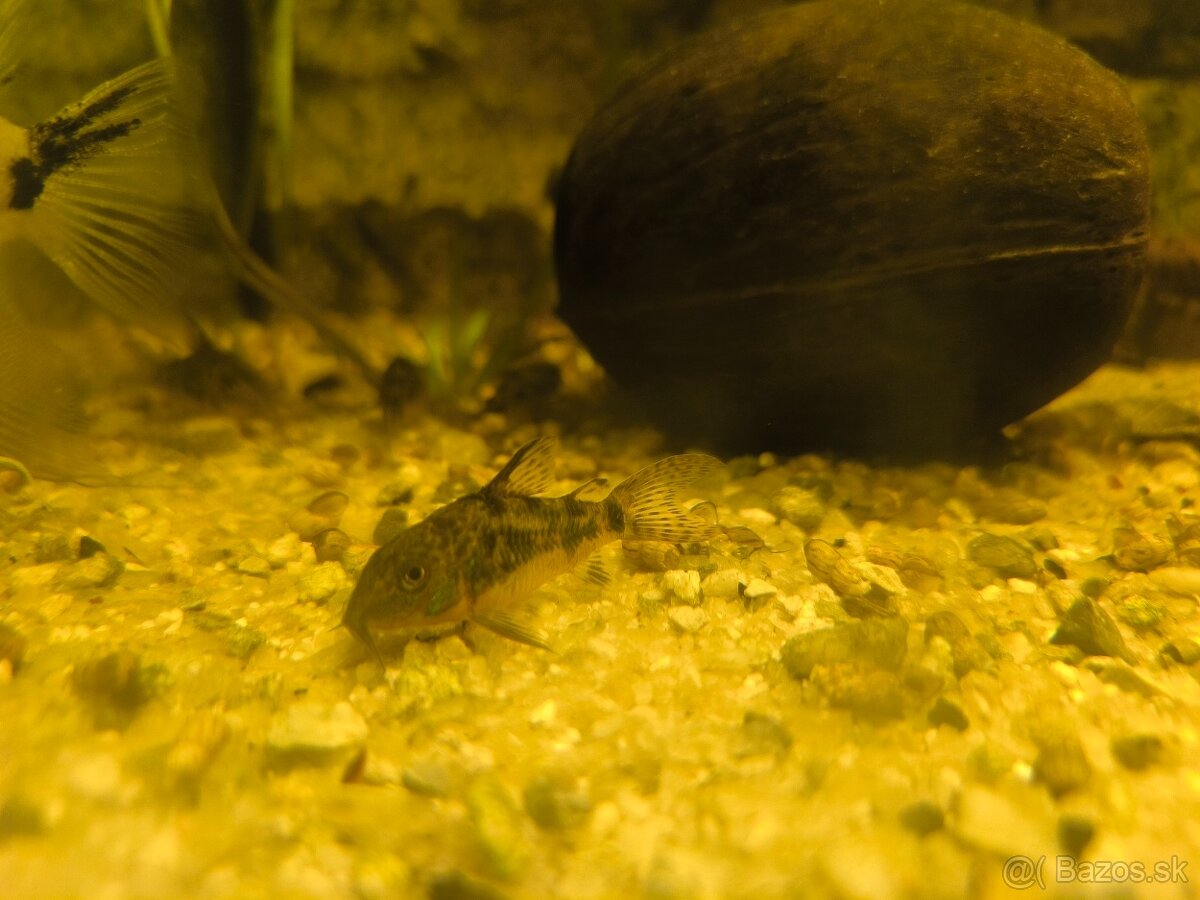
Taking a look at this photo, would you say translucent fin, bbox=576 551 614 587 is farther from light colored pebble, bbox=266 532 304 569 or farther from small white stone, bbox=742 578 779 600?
light colored pebble, bbox=266 532 304 569

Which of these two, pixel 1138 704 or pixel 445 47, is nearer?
pixel 1138 704

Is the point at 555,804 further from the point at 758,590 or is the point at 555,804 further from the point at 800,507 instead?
the point at 800,507

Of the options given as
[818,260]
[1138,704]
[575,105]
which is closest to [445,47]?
[575,105]

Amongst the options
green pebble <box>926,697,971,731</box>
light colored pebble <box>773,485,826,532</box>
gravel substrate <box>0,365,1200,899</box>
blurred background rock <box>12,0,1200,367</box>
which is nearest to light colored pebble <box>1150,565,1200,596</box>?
gravel substrate <box>0,365,1200,899</box>

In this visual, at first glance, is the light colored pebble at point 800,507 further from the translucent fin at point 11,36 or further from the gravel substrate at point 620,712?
the translucent fin at point 11,36

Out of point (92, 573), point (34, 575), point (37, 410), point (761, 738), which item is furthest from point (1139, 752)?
point (37, 410)

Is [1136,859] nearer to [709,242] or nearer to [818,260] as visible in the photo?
[818,260]

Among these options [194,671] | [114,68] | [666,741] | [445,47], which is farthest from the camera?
[445,47]
